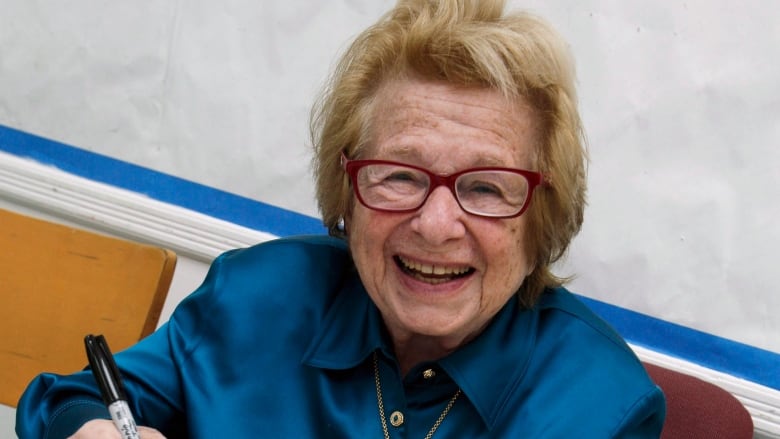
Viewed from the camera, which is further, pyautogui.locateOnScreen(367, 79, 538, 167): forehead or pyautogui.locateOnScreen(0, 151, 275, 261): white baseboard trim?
pyautogui.locateOnScreen(0, 151, 275, 261): white baseboard trim

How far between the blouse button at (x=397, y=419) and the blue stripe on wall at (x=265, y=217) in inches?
31.2

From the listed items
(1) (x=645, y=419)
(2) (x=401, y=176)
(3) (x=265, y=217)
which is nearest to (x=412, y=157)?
(2) (x=401, y=176)

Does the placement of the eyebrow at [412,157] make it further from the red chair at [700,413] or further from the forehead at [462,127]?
the red chair at [700,413]

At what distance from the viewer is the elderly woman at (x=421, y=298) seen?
1.31 meters

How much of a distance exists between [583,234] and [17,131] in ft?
4.82

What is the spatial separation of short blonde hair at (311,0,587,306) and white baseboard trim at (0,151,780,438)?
1.00 m

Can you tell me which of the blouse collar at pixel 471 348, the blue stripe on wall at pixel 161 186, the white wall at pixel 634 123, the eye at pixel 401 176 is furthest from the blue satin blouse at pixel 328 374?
the blue stripe on wall at pixel 161 186

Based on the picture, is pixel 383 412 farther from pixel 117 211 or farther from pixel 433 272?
pixel 117 211

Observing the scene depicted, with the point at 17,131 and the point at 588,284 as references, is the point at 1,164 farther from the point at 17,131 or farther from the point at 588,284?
the point at 588,284

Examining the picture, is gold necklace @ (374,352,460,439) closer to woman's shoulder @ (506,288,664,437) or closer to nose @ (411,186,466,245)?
woman's shoulder @ (506,288,664,437)

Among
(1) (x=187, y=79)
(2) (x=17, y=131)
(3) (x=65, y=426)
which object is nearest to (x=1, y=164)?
(2) (x=17, y=131)

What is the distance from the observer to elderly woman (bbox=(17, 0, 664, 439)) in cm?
131

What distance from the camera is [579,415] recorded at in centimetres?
129

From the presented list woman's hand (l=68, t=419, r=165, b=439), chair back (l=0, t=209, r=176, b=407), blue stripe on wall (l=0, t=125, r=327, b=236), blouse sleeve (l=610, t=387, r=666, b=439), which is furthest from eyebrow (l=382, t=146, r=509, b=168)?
blue stripe on wall (l=0, t=125, r=327, b=236)
